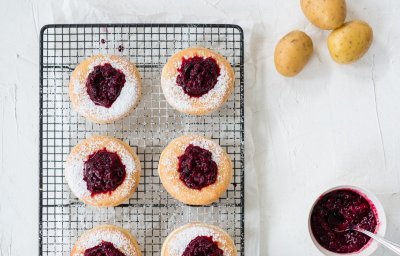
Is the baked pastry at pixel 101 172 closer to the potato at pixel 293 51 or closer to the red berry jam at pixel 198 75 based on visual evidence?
the red berry jam at pixel 198 75

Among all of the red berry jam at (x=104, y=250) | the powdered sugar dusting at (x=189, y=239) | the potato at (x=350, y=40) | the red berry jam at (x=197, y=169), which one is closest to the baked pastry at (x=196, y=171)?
the red berry jam at (x=197, y=169)

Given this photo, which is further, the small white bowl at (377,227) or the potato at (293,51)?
the potato at (293,51)

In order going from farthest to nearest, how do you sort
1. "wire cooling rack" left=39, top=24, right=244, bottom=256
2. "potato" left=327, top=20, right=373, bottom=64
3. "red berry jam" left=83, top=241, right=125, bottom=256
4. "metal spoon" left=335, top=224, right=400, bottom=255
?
"wire cooling rack" left=39, top=24, right=244, bottom=256, "potato" left=327, top=20, right=373, bottom=64, "red berry jam" left=83, top=241, right=125, bottom=256, "metal spoon" left=335, top=224, right=400, bottom=255

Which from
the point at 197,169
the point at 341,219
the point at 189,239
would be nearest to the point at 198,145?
the point at 197,169

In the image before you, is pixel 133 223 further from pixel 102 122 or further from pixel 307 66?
pixel 307 66

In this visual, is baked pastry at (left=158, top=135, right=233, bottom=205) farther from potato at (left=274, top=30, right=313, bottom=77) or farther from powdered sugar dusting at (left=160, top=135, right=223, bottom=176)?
potato at (left=274, top=30, right=313, bottom=77)

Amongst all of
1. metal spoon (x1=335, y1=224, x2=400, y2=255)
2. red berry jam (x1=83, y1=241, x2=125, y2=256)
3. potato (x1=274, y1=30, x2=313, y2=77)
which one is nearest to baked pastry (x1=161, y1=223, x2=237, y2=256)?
red berry jam (x1=83, y1=241, x2=125, y2=256)
